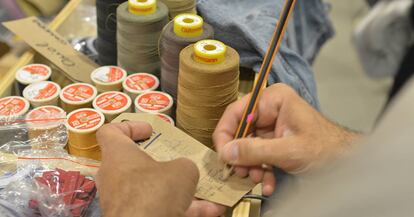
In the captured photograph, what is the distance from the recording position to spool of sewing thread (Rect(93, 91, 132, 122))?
0.88 metres

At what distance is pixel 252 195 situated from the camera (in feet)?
2.57

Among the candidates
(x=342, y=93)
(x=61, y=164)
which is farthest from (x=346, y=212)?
(x=342, y=93)

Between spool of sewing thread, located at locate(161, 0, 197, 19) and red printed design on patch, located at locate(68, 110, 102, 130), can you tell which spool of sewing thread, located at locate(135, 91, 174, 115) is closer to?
red printed design on patch, located at locate(68, 110, 102, 130)

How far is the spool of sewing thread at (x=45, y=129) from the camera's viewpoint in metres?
0.85

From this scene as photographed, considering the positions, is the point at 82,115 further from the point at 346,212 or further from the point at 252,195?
the point at 346,212

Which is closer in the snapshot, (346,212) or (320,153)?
(346,212)

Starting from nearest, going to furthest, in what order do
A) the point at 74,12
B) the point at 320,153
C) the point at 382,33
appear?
the point at 382,33
the point at 320,153
the point at 74,12

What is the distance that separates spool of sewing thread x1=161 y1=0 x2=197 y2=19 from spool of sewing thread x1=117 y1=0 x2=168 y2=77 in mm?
30

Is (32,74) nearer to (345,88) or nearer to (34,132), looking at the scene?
(34,132)

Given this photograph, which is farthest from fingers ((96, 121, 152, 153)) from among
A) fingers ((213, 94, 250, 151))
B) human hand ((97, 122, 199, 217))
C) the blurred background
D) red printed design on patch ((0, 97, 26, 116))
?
the blurred background

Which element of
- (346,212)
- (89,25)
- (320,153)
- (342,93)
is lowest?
(342,93)

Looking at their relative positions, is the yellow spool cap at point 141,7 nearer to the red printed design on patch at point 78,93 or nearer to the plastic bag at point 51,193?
the red printed design on patch at point 78,93

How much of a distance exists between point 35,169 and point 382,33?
0.60 meters

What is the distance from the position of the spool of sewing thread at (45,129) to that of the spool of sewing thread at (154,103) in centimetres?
13
